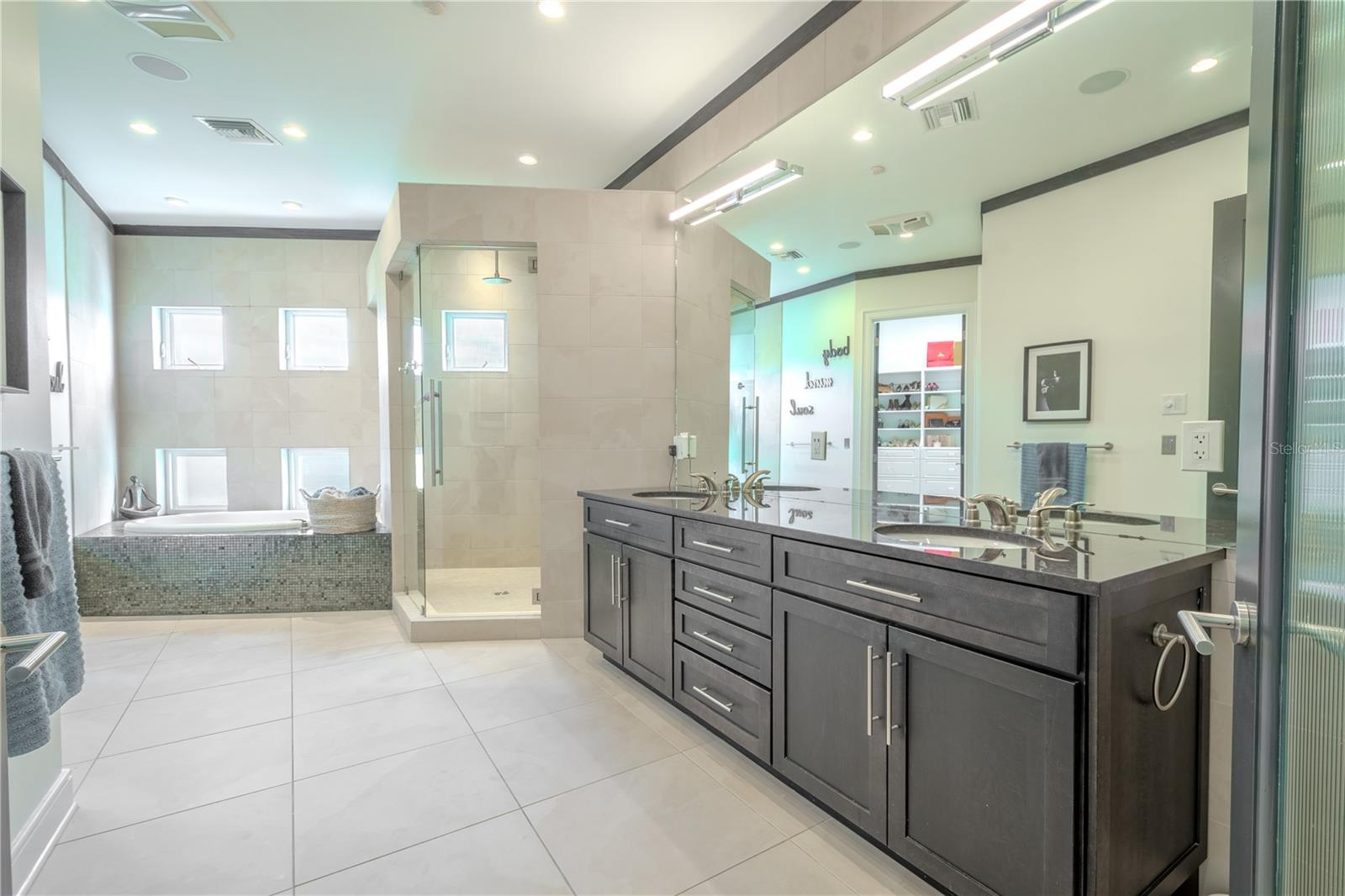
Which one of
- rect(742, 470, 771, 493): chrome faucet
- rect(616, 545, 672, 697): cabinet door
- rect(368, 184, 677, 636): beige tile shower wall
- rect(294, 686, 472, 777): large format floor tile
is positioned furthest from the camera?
rect(368, 184, 677, 636): beige tile shower wall

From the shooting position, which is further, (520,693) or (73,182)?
(73,182)

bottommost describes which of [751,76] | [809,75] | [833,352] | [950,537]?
[950,537]

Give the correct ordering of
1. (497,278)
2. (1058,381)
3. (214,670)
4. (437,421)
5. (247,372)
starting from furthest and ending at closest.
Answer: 1. (247,372)
2. (437,421)
3. (497,278)
4. (214,670)
5. (1058,381)

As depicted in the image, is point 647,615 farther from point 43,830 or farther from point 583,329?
point 43,830

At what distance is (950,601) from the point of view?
50.9 inches

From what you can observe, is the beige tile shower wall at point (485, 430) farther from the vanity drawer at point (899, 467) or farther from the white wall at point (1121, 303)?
the white wall at point (1121, 303)

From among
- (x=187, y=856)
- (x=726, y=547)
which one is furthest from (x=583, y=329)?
(x=187, y=856)

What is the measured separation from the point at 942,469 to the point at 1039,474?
0.80ft

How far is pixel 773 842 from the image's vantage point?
5.24ft

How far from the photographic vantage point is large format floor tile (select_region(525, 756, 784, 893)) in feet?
4.84

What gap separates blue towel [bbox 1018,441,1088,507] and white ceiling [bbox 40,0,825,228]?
185cm

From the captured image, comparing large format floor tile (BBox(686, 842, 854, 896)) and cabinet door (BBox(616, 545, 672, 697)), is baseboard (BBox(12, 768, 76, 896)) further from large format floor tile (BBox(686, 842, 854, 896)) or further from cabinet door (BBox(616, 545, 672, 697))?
cabinet door (BBox(616, 545, 672, 697))

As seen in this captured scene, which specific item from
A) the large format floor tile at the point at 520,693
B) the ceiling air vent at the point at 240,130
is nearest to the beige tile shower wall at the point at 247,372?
the ceiling air vent at the point at 240,130

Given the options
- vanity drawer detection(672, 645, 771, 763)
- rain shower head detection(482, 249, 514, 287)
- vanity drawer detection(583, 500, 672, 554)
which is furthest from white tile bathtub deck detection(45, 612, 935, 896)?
rain shower head detection(482, 249, 514, 287)
